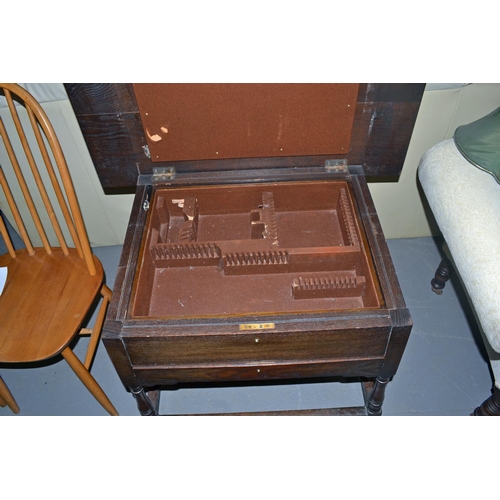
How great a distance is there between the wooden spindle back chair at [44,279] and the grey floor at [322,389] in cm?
12

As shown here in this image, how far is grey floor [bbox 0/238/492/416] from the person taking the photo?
166 centimetres

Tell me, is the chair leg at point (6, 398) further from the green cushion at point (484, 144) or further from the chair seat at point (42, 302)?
the green cushion at point (484, 144)

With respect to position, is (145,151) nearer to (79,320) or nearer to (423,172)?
(79,320)

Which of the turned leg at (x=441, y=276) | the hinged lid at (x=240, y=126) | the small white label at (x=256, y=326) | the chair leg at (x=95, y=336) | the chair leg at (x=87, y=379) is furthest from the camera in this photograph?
the turned leg at (x=441, y=276)

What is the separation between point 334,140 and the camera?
1362mm

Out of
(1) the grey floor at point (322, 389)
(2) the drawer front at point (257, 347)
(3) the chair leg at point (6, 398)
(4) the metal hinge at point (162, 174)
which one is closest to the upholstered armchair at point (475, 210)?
(1) the grey floor at point (322, 389)

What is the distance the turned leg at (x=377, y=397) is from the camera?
4.20ft

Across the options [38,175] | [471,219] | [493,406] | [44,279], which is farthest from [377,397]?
[38,175]

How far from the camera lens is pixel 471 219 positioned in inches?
54.8

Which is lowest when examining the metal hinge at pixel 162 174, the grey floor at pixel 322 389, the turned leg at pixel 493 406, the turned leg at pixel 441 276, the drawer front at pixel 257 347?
the grey floor at pixel 322 389

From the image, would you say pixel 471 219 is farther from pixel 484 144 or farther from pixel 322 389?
pixel 322 389

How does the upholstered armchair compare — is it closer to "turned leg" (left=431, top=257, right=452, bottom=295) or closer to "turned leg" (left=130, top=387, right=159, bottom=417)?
"turned leg" (left=431, top=257, right=452, bottom=295)

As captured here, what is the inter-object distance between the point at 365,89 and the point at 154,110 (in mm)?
590

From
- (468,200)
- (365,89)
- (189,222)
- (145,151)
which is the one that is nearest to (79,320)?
(189,222)
